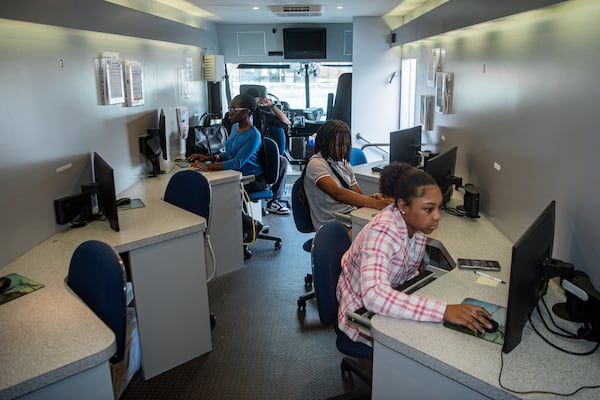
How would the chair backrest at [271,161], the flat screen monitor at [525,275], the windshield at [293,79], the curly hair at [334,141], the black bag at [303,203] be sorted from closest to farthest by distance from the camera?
1. the flat screen monitor at [525,275]
2. the curly hair at [334,141]
3. the black bag at [303,203]
4. the chair backrest at [271,161]
5. the windshield at [293,79]

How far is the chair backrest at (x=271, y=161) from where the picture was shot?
4.48 meters

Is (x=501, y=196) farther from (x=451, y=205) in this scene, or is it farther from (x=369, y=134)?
(x=369, y=134)

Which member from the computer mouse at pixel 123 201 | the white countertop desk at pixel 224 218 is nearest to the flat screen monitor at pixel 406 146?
the white countertop desk at pixel 224 218

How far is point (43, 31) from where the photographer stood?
2617 mm

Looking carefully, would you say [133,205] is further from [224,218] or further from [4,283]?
[4,283]

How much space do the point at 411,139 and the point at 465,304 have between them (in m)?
2.50

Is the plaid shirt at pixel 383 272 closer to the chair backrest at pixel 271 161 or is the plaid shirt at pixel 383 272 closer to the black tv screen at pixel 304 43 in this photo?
the chair backrest at pixel 271 161

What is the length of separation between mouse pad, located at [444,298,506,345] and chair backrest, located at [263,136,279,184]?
289 cm

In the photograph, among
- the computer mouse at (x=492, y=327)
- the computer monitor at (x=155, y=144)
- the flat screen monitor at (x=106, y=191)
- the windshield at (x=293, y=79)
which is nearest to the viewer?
the computer mouse at (x=492, y=327)

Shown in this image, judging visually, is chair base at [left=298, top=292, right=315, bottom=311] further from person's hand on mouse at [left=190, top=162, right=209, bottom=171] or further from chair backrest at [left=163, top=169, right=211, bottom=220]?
person's hand on mouse at [left=190, top=162, right=209, bottom=171]

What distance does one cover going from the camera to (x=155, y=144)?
4.08m

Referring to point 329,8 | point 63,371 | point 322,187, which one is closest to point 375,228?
point 63,371

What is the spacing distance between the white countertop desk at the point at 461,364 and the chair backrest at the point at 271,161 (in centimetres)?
279

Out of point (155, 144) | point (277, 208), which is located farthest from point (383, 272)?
point (277, 208)
